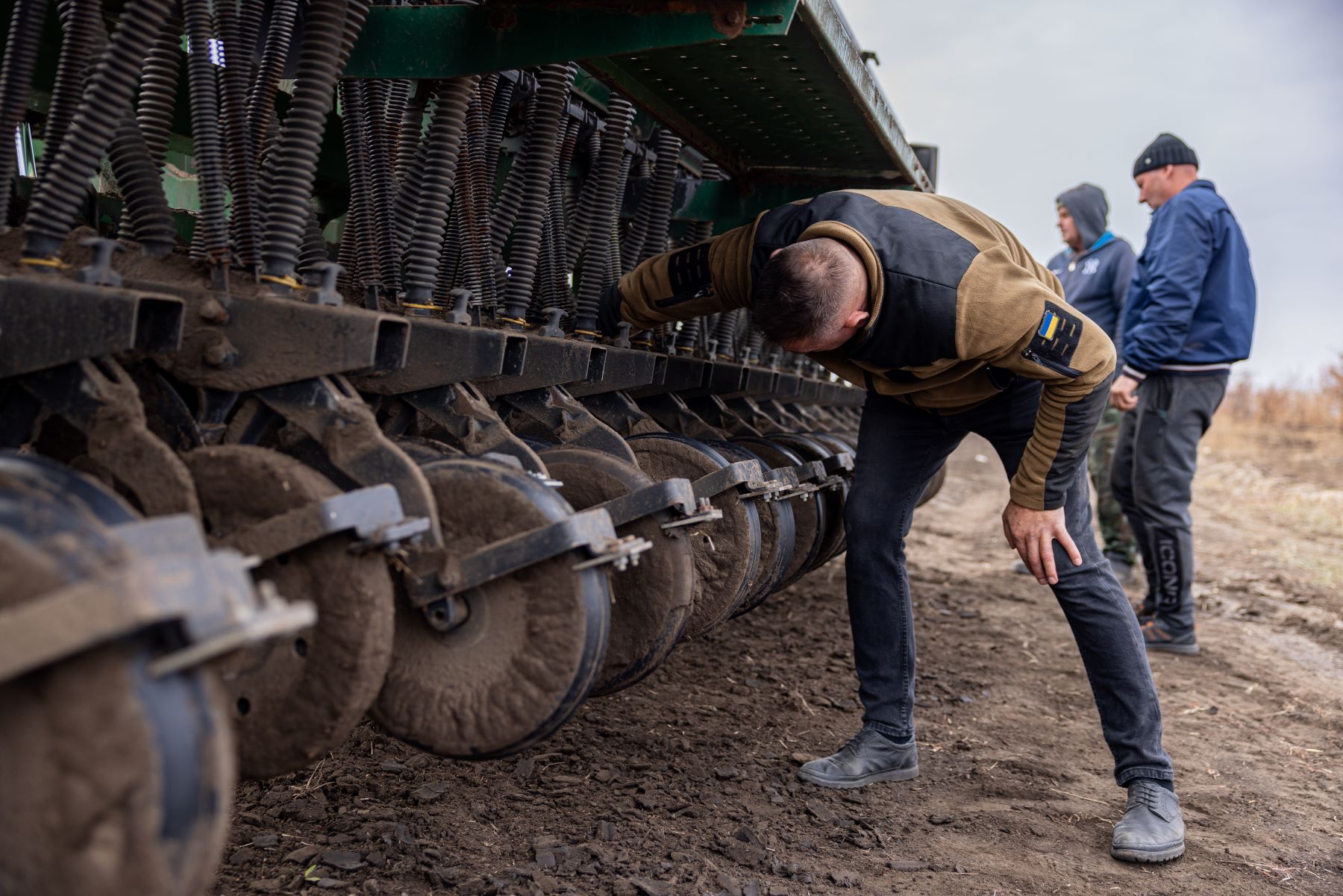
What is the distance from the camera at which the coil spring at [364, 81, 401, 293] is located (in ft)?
10.1

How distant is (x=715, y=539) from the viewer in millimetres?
3352

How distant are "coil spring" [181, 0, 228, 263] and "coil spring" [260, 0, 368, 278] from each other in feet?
0.43

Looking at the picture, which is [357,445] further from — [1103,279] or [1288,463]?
[1288,463]

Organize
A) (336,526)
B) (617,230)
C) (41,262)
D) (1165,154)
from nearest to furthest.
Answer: (336,526)
(41,262)
(617,230)
(1165,154)

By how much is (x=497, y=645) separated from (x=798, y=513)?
90.0 inches

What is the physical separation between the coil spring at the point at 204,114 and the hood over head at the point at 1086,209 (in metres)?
5.32

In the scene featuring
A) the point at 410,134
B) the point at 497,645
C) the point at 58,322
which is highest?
the point at 410,134

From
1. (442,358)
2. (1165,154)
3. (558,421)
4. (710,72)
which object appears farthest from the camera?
(1165,154)

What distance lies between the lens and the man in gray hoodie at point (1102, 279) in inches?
254

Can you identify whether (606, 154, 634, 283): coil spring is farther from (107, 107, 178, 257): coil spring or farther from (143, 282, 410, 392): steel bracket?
(143, 282, 410, 392): steel bracket

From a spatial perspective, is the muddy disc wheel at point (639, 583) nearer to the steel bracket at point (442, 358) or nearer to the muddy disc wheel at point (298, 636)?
the steel bracket at point (442, 358)

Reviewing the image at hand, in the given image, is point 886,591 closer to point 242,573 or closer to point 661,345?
point 661,345

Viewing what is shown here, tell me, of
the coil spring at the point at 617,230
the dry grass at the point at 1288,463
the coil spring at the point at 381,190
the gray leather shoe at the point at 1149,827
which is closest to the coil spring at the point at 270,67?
the coil spring at the point at 381,190

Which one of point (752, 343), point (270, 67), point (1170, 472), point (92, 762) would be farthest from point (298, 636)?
point (1170, 472)
